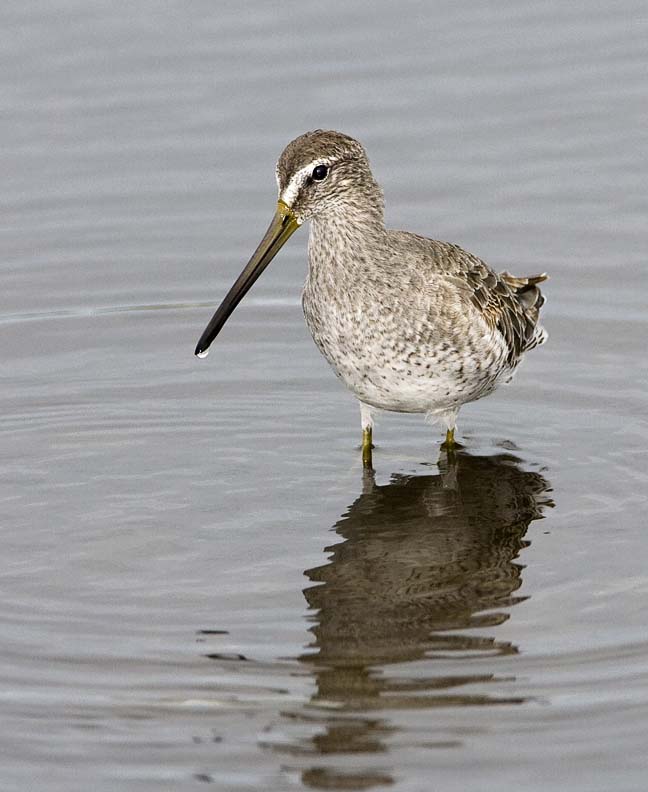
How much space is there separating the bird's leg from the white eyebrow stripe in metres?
1.64

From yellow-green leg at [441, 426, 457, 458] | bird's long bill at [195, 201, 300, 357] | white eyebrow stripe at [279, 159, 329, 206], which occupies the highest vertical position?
white eyebrow stripe at [279, 159, 329, 206]

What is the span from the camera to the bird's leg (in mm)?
9852

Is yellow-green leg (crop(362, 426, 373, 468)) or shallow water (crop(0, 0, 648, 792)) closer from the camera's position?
shallow water (crop(0, 0, 648, 792))

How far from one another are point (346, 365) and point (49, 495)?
1981 mm

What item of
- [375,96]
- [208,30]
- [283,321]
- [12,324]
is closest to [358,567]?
[283,321]

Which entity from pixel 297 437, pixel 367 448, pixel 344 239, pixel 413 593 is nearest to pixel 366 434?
pixel 367 448

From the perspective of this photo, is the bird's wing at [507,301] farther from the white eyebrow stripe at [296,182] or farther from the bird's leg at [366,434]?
the white eyebrow stripe at [296,182]

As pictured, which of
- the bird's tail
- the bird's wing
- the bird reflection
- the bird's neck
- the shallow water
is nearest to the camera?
the shallow water

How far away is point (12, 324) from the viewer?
1172cm

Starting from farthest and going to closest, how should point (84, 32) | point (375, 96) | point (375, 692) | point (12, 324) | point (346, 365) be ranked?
1. point (84, 32)
2. point (375, 96)
3. point (12, 324)
4. point (346, 365)
5. point (375, 692)

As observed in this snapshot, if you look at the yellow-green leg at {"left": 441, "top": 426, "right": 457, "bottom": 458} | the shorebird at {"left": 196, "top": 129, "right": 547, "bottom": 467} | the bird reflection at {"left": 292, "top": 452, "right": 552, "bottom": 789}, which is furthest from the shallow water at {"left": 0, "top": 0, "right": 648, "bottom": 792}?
the shorebird at {"left": 196, "top": 129, "right": 547, "bottom": 467}

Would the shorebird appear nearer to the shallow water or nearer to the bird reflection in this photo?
the bird reflection

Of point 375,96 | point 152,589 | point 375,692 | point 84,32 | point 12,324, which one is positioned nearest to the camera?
point 375,692

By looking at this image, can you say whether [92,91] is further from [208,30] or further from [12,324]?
[12,324]
